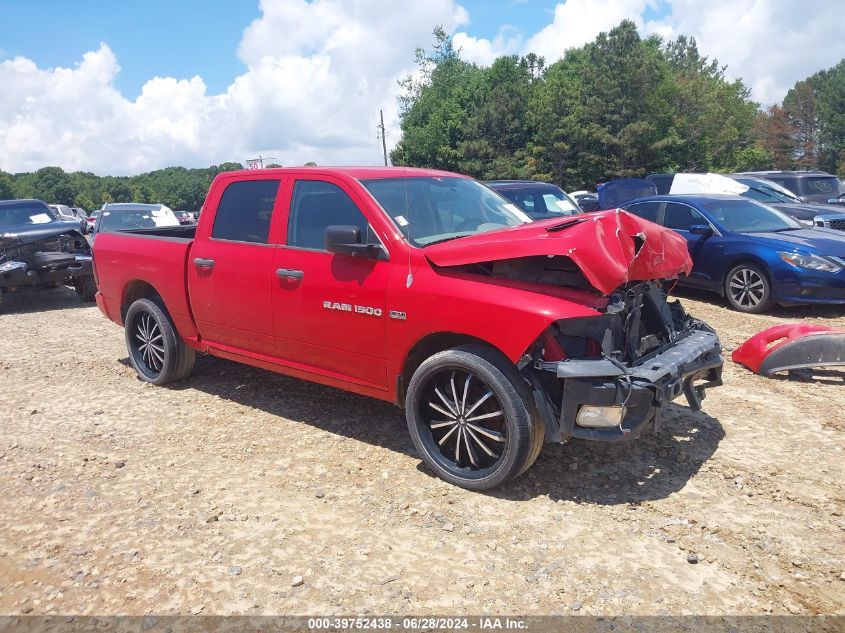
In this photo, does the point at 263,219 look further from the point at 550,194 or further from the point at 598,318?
the point at 550,194

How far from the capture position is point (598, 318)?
357cm

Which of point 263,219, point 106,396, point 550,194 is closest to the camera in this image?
point 263,219

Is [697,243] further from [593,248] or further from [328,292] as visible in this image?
[328,292]

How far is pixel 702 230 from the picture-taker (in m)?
9.14

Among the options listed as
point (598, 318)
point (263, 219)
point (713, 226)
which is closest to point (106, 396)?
point (263, 219)

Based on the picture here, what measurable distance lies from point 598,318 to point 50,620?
2.99 m

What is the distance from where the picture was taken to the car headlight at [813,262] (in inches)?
313

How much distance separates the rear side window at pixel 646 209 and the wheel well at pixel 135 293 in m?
7.18

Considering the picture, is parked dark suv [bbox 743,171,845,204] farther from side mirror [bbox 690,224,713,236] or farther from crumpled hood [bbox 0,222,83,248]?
crumpled hood [bbox 0,222,83,248]

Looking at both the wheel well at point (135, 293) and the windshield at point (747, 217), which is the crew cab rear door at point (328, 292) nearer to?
the wheel well at point (135, 293)

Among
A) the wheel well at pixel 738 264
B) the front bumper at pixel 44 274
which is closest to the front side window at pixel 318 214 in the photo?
the wheel well at pixel 738 264

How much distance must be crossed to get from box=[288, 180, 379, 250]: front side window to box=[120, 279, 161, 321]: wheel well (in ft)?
6.67

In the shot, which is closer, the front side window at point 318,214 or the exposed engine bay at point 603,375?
the exposed engine bay at point 603,375

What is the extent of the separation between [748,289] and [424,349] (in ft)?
20.5
